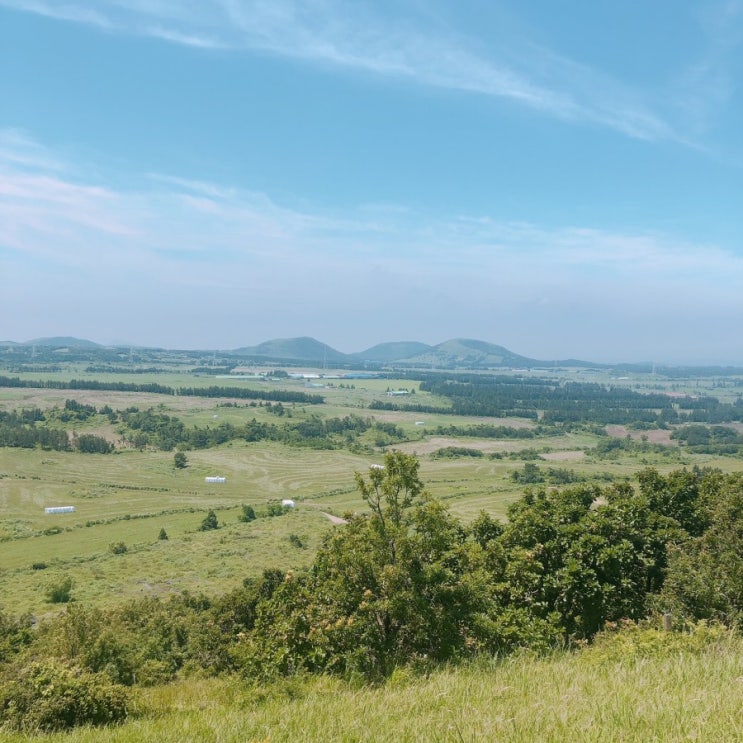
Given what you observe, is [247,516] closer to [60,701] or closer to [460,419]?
[60,701]

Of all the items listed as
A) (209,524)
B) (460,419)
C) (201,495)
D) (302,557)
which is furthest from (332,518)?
(460,419)

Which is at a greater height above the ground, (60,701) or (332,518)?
(60,701)

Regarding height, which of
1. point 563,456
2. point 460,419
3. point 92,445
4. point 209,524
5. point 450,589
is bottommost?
point 209,524

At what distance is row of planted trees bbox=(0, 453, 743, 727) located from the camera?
44.5 ft

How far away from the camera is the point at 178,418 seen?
6048 inches

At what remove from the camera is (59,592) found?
1799 inches

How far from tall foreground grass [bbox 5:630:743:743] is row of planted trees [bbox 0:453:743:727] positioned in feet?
16.7

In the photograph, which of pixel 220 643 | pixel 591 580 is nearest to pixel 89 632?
pixel 220 643

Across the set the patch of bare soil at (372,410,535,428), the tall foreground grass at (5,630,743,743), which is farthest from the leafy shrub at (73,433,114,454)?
the tall foreground grass at (5,630,743,743)

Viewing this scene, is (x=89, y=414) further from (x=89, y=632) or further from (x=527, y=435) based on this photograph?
(x=89, y=632)

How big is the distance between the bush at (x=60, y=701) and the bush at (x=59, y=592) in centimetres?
3749

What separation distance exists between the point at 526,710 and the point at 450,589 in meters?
8.60

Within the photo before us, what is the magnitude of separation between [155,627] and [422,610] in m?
26.0

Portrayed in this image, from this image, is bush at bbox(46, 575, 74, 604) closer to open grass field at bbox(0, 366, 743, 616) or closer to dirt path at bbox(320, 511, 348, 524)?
open grass field at bbox(0, 366, 743, 616)
